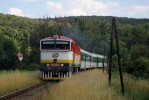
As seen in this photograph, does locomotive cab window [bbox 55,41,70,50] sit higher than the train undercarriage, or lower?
higher

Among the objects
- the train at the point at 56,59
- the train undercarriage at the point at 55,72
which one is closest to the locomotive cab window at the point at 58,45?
the train at the point at 56,59

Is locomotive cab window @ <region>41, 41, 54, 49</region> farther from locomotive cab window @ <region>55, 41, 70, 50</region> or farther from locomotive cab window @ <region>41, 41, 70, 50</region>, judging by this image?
locomotive cab window @ <region>55, 41, 70, 50</region>

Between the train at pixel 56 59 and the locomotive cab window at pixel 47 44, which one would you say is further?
the locomotive cab window at pixel 47 44

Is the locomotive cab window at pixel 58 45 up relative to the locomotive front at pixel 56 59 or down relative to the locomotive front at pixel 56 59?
up

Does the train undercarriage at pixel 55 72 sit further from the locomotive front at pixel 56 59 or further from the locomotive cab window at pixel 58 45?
the locomotive cab window at pixel 58 45

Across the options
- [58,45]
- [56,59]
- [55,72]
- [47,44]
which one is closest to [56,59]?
[56,59]

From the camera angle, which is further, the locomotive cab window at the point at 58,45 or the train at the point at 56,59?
the locomotive cab window at the point at 58,45

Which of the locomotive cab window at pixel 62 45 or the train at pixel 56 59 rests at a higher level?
the locomotive cab window at pixel 62 45

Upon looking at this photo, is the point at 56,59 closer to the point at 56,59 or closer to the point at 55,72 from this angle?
the point at 56,59

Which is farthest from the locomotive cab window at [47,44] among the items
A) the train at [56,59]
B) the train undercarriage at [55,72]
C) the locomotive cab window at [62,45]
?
the train undercarriage at [55,72]

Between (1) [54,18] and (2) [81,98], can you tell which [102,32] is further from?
(2) [81,98]

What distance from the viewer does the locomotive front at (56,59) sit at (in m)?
25.2

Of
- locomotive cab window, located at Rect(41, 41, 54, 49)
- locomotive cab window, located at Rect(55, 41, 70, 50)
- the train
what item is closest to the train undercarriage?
the train

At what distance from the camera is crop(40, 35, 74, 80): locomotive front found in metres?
25.2
